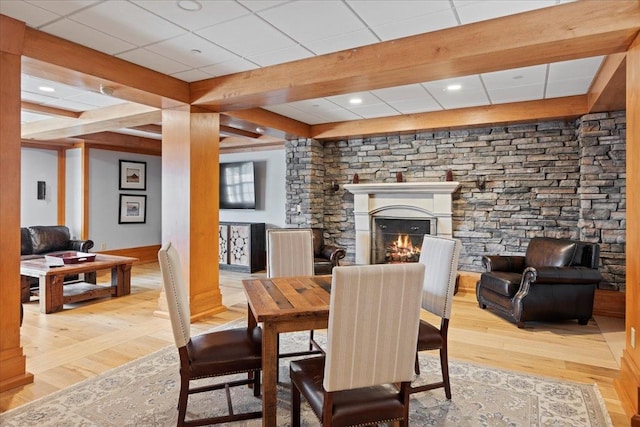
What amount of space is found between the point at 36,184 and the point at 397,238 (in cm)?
655

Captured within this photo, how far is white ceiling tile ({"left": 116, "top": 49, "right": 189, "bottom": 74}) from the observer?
3295 millimetres

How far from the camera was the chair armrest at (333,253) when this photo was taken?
5484 millimetres

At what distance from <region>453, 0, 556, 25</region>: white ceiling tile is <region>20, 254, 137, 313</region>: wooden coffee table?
4.93m

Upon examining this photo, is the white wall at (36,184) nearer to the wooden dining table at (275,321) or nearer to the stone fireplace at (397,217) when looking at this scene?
the stone fireplace at (397,217)

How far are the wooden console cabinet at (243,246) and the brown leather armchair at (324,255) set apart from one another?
1468 millimetres

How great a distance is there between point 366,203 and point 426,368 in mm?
3485

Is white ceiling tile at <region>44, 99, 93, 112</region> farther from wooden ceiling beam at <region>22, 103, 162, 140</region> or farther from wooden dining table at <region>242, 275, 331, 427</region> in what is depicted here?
wooden dining table at <region>242, 275, 331, 427</region>

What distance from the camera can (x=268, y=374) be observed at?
1.90 metres

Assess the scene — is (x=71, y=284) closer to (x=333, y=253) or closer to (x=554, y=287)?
(x=333, y=253)

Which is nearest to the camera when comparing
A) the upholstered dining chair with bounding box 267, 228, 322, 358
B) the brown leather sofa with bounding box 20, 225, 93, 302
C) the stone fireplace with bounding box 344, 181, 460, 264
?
the upholstered dining chair with bounding box 267, 228, 322, 358

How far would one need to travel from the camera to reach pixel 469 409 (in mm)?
2393

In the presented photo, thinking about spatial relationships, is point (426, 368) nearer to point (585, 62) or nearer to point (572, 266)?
point (572, 266)

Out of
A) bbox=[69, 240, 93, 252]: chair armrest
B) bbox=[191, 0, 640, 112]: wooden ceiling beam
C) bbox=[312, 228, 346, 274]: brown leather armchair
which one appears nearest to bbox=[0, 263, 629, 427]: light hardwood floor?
bbox=[312, 228, 346, 274]: brown leather armchair

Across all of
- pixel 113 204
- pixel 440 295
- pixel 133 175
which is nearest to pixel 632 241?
pixel 440 295
